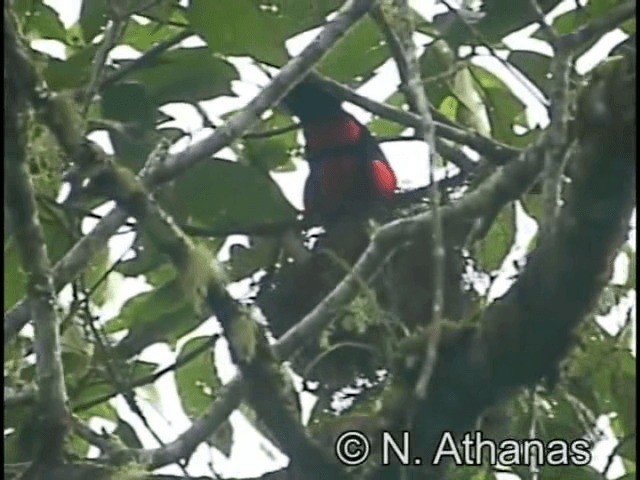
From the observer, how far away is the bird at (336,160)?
5.70 ft

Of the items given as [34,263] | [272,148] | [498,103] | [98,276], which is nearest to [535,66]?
[498,103]

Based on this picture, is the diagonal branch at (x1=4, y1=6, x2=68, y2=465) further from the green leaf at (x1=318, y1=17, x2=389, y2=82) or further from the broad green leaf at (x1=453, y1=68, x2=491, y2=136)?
the broad green leaf at (x1=453, y1=68, x2=491, y2=136)

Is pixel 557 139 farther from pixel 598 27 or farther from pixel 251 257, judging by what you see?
pixel 251 257

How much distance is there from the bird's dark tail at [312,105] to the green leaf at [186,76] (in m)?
0.23

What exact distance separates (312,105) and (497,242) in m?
0.35

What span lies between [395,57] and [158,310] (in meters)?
0.36

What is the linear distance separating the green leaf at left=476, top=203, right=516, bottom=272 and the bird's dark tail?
299 mm

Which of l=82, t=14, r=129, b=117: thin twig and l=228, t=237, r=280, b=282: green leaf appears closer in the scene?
l=82, t=14, r=129, b=117: thin twig

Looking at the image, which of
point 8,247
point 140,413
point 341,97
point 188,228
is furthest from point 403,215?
point 8,247

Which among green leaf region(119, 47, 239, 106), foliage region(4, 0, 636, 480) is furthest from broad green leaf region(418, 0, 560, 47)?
green leaf region(119, 47, 239, 106)

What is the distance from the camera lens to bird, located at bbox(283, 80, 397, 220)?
68.4 inches

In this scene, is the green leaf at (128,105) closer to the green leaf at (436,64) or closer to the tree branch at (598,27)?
the green leaf at (436,64)

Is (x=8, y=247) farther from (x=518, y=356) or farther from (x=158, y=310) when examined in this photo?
(x=518, y=356)

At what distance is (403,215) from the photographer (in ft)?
5.46
